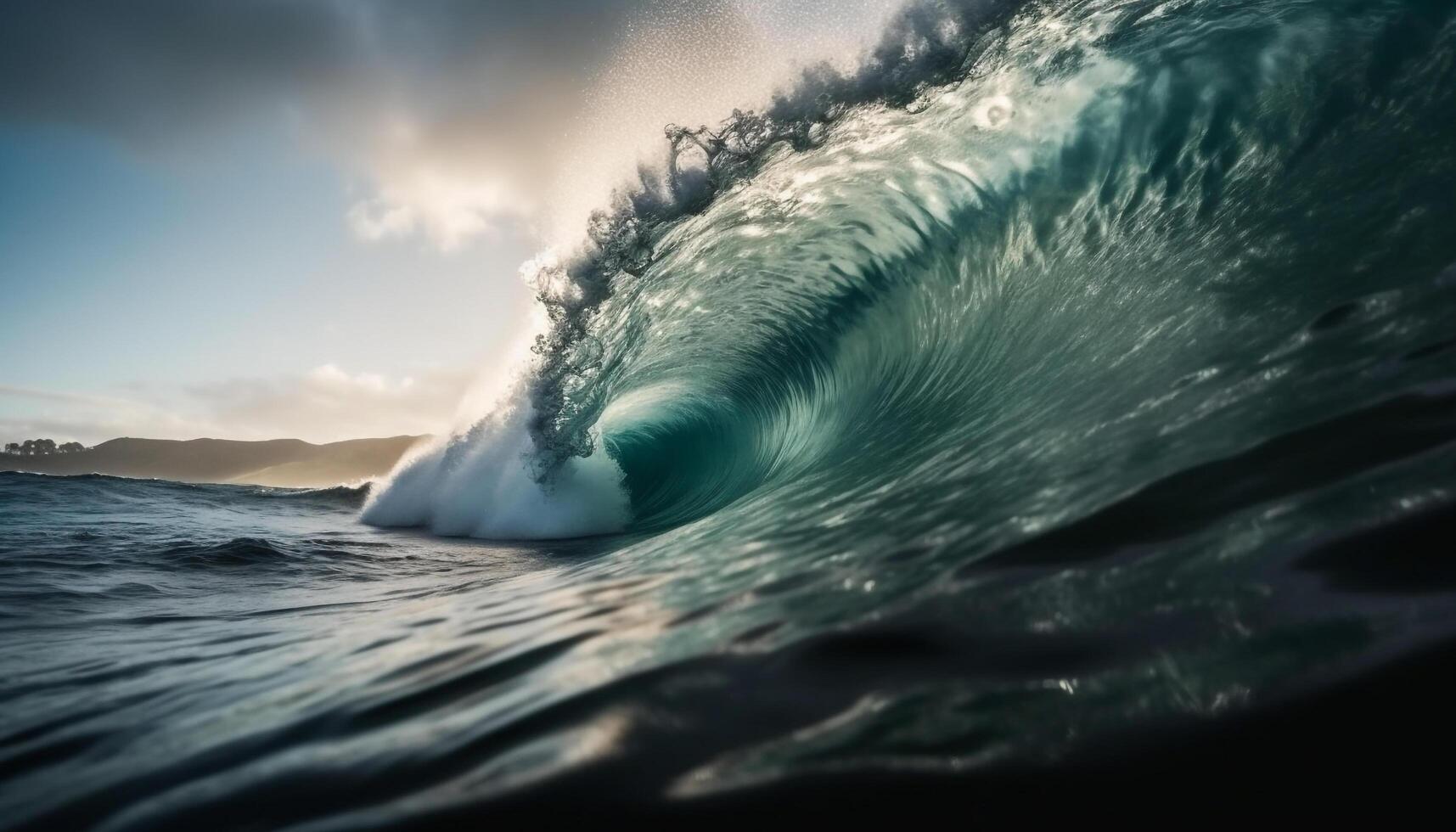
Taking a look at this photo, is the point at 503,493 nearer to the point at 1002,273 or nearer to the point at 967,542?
the point at 1002,273

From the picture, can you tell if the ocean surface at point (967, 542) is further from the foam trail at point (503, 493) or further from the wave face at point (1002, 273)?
the foam trail at point (503, 493)

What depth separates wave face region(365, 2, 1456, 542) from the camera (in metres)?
2.62

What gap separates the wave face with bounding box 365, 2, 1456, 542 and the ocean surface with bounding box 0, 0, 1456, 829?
34 mm

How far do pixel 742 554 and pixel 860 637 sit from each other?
59.0 inches

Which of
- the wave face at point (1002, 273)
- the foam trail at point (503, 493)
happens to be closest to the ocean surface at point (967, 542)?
the wave face at point (1002, 273)

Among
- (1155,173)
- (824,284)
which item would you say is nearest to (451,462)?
(824,284)

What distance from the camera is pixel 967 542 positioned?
6.42ft

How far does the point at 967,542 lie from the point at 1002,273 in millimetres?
4871

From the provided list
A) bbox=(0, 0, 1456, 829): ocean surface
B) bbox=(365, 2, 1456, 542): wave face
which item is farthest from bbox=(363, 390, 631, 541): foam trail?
bbox=(0, 0, 1456, 829): ocean surface

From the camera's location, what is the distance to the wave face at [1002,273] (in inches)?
103

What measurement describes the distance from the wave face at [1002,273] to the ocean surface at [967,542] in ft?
0.11

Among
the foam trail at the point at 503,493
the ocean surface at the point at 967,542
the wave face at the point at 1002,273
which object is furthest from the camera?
the foam trail at the point at 503,493

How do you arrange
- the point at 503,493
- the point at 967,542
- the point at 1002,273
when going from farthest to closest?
1. the point at 503,493
2. the point at 1002,273
3. the point at 967,542

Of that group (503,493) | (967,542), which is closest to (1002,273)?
(967,542)
